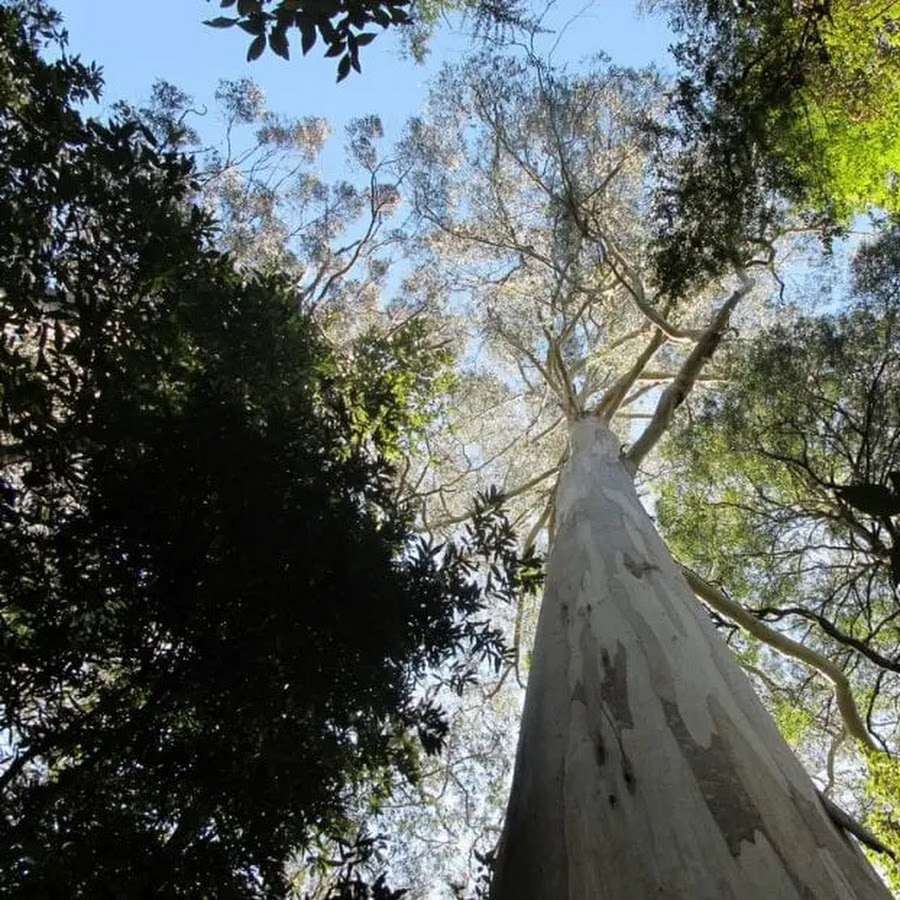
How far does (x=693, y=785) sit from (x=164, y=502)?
1845 mm

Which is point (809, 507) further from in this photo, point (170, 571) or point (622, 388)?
point (170, 571)

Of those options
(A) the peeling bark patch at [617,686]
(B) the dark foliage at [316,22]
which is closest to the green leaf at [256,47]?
(B) the dark foliage at [316,22]

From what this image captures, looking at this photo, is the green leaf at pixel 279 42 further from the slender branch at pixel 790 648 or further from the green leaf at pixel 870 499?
the slender branch at pixel 790 648

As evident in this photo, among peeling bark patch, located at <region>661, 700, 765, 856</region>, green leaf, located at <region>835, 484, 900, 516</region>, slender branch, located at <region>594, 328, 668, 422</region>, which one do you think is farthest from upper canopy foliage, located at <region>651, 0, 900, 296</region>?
green leaf, located at <region>835, 484, 900, 516</region>

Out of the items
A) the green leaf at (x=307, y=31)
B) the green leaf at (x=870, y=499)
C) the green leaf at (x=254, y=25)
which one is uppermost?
the green leaf at (x=254, y=25)

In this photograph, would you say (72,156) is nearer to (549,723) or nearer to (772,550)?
(549,723)

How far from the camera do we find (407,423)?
Answer: 147 inches

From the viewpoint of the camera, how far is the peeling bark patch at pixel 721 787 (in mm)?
1440

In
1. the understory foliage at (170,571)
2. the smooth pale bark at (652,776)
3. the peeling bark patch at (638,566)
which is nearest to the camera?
the smooth pale bark at (652,776)

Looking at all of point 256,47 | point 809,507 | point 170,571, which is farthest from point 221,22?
point 809,507

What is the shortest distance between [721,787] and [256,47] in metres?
2.09

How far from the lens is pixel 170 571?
2.50 metres

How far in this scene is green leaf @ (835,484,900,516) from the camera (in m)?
0.96

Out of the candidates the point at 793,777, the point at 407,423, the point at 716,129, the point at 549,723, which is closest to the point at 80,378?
the point at 407,423
